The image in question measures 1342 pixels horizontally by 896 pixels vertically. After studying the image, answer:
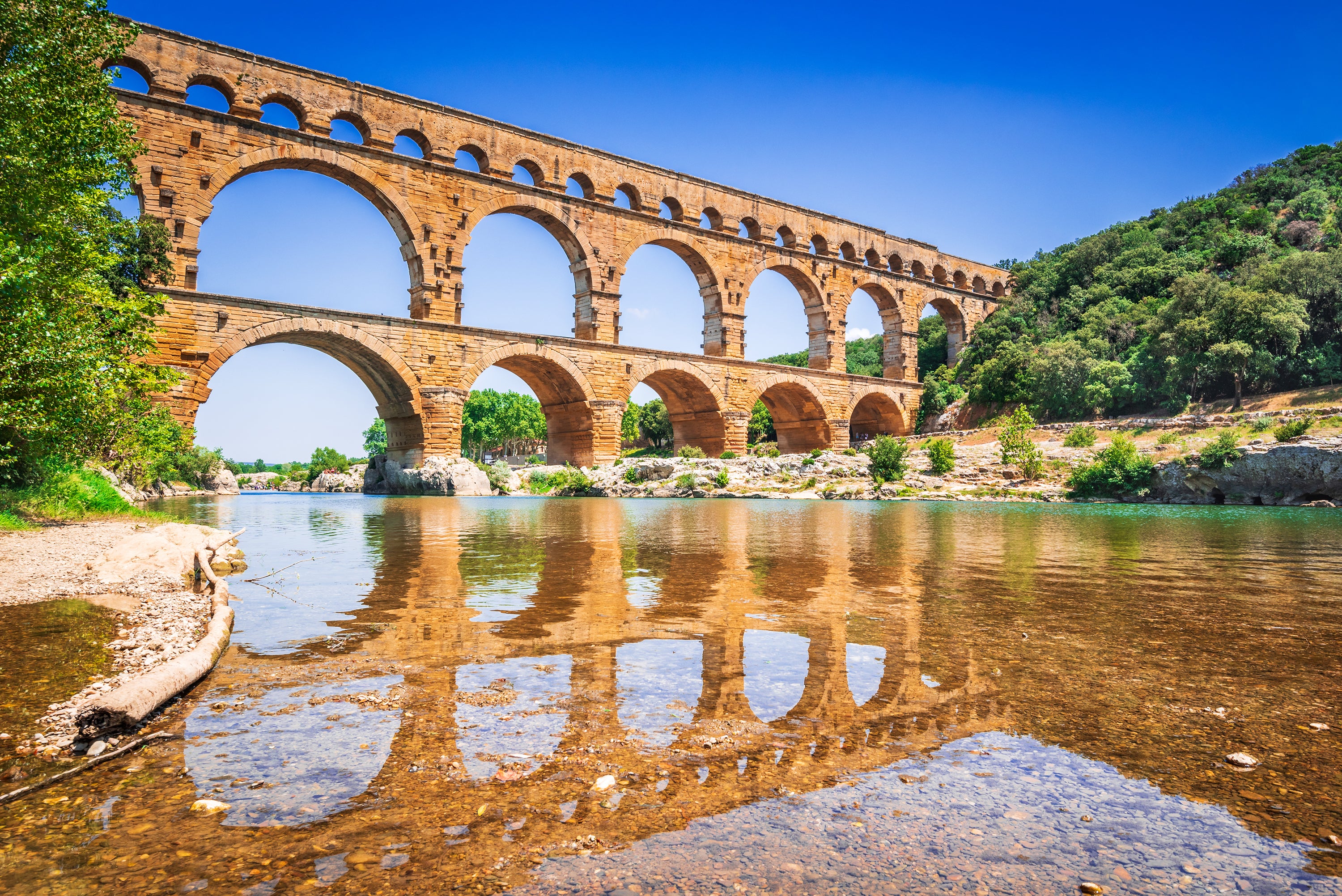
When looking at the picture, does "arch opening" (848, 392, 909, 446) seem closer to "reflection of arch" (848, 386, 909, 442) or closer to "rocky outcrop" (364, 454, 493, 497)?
"reflection of arch" (848, 386, 909, 442)

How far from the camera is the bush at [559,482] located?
79.8 feet

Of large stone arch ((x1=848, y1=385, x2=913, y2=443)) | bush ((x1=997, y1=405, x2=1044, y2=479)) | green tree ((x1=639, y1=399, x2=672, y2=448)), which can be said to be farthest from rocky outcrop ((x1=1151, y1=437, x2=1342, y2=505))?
green tree ((x1=639, y1=399, x2=672, y2=448))

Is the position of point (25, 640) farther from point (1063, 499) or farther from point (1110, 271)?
point (1110, 271)

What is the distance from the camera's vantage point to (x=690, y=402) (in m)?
29.7

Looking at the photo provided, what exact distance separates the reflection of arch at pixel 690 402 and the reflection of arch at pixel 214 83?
1440 centimetres

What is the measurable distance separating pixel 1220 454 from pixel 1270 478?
3.89ft

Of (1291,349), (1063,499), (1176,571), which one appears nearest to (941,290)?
(1291,349)

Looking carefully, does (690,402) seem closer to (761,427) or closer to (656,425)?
(761,427)

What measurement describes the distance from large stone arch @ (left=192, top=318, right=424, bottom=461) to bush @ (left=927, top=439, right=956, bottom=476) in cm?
1645

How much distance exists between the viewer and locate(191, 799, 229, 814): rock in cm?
180

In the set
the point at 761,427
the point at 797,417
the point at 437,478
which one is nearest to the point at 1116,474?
the point at 797,417

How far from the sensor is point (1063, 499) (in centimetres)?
2181

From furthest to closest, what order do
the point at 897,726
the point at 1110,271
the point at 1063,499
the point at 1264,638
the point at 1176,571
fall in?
the point at 1110,271 → the point at 1063,499 → the point at 1176,571 → the point at 1264,638 → the point at 897,726

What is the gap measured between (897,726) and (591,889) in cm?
131
